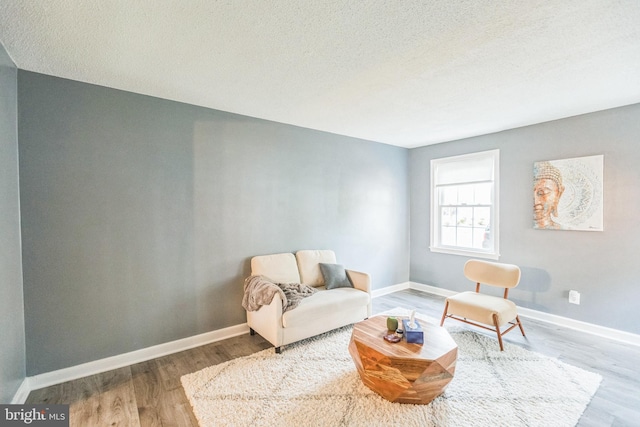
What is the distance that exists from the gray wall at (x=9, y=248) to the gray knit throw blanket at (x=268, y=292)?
5.81ft

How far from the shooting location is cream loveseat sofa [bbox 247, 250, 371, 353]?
2.78 meters

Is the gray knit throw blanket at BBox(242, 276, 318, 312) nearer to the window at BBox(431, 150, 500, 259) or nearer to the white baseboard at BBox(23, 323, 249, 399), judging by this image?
the white baseboard at BBox(23, 323, 249, 399)

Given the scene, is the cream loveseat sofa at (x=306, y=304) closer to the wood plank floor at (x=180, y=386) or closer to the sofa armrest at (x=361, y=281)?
the sofa armrest at (x=361, y=281)

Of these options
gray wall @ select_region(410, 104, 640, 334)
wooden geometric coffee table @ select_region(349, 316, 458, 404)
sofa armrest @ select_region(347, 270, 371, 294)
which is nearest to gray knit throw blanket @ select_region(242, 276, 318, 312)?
sofa armrest @ select_region(347, 270, 371, 294)

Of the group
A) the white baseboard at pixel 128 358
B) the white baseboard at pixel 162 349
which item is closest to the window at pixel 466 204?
the white baseboard at pixel 162 349

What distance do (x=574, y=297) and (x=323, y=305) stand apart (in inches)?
121

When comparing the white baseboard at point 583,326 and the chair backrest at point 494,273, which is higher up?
the chair backrest at point 494,273

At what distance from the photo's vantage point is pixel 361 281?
3.54m

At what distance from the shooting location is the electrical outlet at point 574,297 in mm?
3410

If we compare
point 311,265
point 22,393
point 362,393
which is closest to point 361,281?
point 311,265

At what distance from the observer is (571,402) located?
2104 mm

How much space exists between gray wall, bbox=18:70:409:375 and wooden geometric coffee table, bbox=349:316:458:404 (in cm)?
174

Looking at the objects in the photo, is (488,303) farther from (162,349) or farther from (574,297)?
(162,349)

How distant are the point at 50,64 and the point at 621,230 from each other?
567 centimetres
